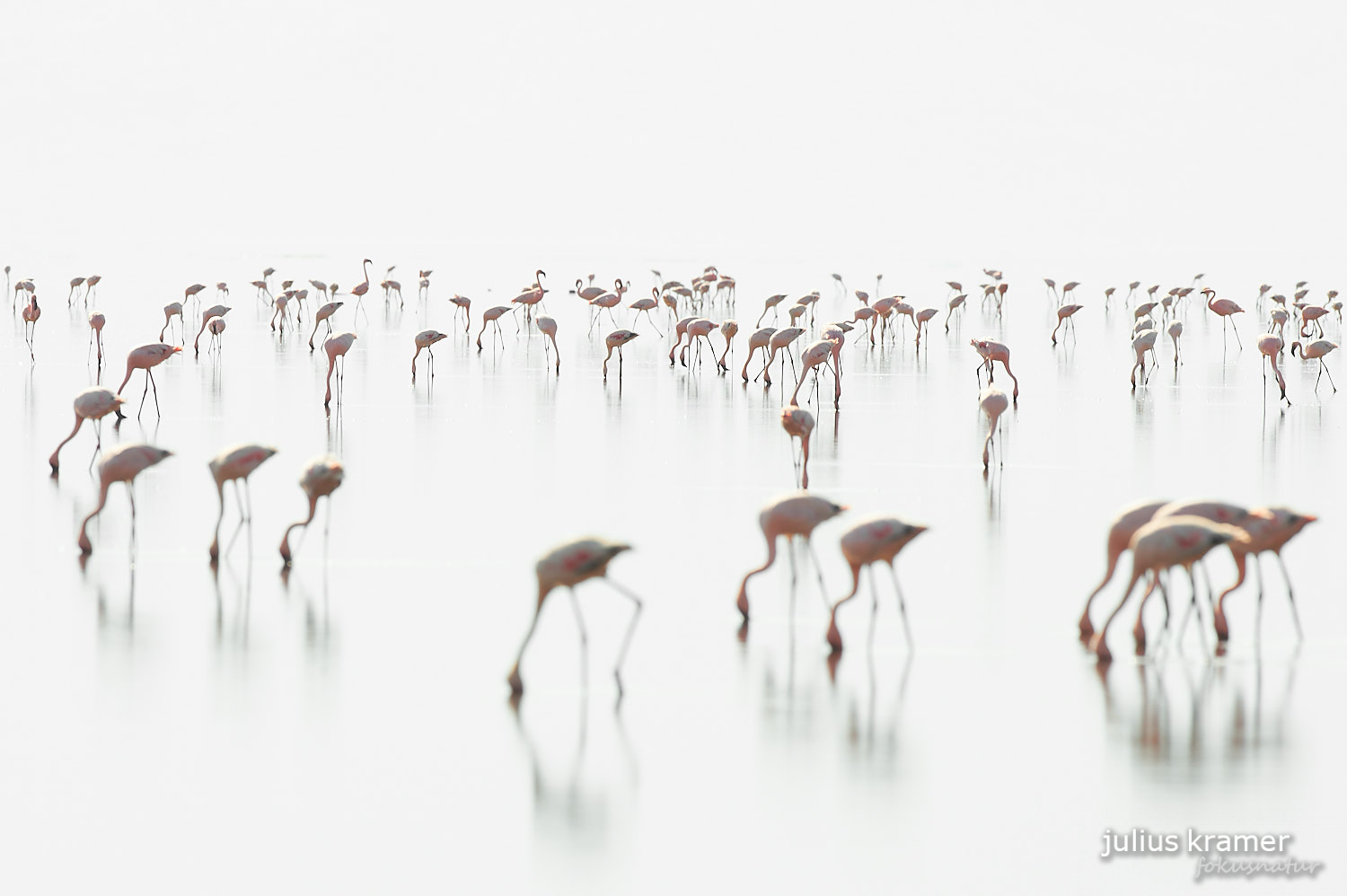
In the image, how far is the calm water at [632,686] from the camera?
5.12 metres

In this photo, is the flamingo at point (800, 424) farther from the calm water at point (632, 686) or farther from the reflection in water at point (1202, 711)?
the reflection in water at point (1202, 711)

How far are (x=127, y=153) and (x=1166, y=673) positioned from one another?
465 ft

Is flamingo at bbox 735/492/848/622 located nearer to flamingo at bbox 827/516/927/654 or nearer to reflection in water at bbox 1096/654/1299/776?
flamingo at bbox 827/516/927/654

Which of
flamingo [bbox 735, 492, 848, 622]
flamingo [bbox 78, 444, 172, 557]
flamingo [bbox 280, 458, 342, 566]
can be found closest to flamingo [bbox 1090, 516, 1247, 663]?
flamingo [bbox 735, 492, 848, 622]

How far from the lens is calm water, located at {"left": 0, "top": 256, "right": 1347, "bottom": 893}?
512cm

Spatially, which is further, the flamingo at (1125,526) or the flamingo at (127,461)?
the flamingo at (127,461)

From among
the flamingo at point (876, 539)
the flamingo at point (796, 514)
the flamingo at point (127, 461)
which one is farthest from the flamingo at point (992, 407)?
the flamingo at point (127, 461)

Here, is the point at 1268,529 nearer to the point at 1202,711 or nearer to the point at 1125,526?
the point at 1125,526

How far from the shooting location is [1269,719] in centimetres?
620

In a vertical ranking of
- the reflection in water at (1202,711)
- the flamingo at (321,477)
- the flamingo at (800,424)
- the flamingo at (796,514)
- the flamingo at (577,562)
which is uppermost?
the flamingo at (800,424)

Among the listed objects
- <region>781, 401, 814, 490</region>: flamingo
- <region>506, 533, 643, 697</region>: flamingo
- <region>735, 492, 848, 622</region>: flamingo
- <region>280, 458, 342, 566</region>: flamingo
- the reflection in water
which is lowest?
the reflection in water

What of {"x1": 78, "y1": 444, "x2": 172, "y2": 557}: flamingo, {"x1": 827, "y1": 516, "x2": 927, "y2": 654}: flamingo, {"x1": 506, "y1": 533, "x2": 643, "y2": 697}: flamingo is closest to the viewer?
{"x1": 506, "y1": 533, "x2": 643, "y2": 697}: flamingo

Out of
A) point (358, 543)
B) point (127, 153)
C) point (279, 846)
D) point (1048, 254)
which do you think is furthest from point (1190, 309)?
point (127, 153)

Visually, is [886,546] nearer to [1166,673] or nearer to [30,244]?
[1166,673]
